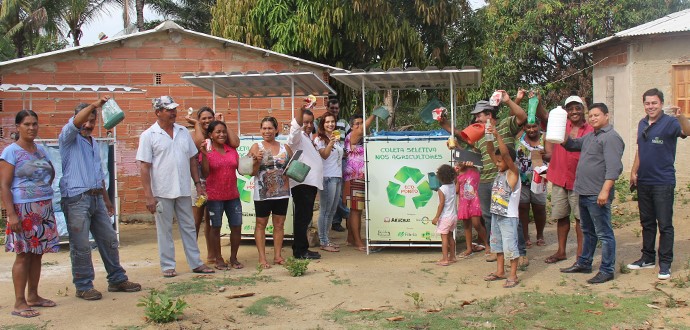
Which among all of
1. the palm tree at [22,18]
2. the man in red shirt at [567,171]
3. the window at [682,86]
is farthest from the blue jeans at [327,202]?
the palm tree at [22,18]

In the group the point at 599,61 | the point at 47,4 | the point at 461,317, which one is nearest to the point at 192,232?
the point at 461,317

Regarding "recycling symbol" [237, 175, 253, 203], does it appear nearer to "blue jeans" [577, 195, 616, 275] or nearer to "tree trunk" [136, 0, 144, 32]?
A: "blue jeans" [577, 195, 616, 275]

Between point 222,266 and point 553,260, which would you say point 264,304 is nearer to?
point 222,266

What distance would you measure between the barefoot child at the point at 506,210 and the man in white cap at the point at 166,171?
2.87 m

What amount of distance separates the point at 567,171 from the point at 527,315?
212 cm

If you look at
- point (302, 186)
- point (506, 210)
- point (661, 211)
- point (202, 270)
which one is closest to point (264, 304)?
point (202, 270)

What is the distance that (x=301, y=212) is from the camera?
7.61m

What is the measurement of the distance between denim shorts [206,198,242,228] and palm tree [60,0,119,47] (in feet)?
73.6

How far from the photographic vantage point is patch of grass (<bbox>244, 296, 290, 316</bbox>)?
18.6 feet

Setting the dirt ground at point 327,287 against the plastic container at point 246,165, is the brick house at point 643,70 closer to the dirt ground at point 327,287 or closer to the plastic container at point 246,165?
the dirt ground at point 327,287

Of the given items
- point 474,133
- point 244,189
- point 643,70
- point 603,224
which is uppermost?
point 643,70

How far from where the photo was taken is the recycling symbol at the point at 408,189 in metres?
7.87

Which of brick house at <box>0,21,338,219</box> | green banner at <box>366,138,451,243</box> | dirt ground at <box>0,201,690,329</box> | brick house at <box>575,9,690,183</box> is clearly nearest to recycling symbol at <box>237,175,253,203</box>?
dirt ground at <box>0,201,690,329</box>

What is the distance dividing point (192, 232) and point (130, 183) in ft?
14.3
